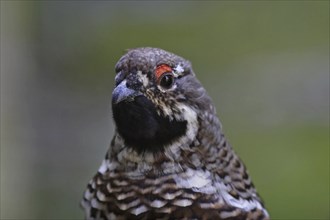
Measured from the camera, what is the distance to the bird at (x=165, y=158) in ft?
5.04

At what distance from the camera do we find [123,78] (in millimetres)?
1506

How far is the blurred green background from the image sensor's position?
3.45 meters

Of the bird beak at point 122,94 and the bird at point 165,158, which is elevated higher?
the bird beak at point 122,94

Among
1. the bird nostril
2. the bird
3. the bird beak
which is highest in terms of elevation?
the bird nostril

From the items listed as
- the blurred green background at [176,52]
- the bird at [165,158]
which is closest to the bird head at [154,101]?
the bird at [165,158]

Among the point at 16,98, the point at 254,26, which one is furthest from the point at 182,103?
the point at 16,98

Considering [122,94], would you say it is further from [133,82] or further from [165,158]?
[165,158]

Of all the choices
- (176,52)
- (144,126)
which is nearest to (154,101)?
(144,126)

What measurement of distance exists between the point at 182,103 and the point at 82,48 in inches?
84.4

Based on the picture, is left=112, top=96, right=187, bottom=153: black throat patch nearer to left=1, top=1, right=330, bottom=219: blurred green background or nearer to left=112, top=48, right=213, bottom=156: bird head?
left=112, top=48, right=213, bottom=156: bird head

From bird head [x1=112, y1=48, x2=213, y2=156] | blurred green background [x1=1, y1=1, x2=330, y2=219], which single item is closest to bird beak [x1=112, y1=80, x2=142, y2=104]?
bird head [x1=112, y1=48, x2=213, y2=156]

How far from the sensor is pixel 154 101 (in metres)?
1.53

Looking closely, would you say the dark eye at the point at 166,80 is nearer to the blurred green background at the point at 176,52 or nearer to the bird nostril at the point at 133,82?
the bird nostril at the point at 133,82

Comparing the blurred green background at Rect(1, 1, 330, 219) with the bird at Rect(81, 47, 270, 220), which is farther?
the blurred green background at Rect(1, 1, 330, 219)
